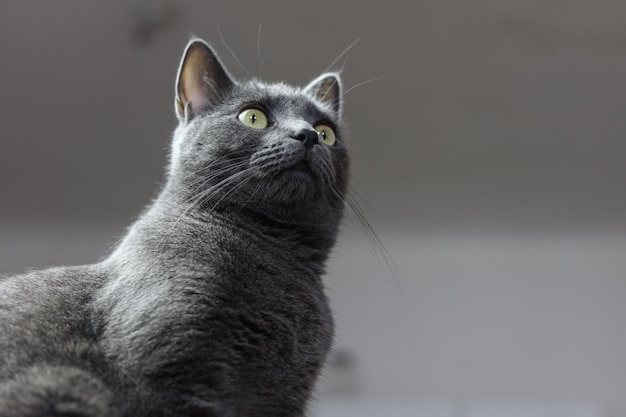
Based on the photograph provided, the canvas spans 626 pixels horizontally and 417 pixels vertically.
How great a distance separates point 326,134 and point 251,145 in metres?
0.19

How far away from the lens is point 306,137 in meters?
1.09

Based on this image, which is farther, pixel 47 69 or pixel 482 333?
pixel 482 333

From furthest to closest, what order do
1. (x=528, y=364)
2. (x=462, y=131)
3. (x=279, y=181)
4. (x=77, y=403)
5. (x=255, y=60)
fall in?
(x=528, y=364) → (x=462, y=131) → (x=255, y=60) → (x=279, y=181) → (x=77, y=403)

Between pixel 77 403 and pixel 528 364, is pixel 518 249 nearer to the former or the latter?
pixel 528 364

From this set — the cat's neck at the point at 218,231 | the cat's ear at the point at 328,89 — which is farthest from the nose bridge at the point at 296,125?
the cat's ear at the point at 328,89

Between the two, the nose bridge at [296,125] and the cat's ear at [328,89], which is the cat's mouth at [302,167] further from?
the cat's ear at [328,89]

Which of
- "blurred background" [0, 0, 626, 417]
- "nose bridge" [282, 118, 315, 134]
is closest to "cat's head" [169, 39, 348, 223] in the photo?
"nose bridge" [282, 118, 315, 134]

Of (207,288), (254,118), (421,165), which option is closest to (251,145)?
(254,118)

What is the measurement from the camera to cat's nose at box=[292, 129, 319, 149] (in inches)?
42.9

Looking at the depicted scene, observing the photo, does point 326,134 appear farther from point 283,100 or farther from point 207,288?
point 207,288

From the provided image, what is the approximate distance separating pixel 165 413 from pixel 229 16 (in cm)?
129

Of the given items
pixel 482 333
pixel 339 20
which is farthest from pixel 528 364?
pixel 339 20

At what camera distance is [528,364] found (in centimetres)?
257

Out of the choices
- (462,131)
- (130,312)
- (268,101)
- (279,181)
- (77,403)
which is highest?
(462,131)
